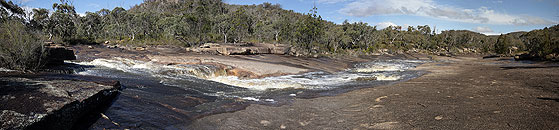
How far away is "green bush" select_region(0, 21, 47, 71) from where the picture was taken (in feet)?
34.1

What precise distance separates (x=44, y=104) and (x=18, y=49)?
356 inches

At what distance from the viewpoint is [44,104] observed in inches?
184

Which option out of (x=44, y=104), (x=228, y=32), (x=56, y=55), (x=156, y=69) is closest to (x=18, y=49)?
(x=56, y=55)

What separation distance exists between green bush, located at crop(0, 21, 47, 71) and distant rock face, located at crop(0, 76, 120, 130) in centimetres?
671

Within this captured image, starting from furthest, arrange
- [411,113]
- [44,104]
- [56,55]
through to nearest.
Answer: [56,55], [411,113], [44,104]

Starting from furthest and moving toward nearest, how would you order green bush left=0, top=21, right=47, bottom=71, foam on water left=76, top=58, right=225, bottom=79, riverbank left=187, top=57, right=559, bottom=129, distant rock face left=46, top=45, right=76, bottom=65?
foam on water left=76, top=58, right=225, bottom=79
distant rock face left=46, top=45, right=76, bottom=65
green bush left=0, top=21, right=47, bottom=71
riverbank left=187, top=57, right=559, bottom=129

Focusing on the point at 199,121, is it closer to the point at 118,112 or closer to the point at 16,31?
the point at 118,112

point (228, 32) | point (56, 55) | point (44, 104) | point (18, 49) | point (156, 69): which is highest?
point (228, 32)

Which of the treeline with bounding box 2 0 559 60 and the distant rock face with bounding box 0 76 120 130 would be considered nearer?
the distant rock face with bounding box 0 76 120 130

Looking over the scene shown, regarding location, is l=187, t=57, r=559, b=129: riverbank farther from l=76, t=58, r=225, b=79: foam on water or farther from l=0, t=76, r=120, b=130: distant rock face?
l=76, t=58, r=225, b=79: foam on water

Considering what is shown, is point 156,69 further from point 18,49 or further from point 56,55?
point 18,49

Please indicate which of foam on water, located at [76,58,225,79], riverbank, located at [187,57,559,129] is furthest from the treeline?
riverbank, located at [187,57,559,129]

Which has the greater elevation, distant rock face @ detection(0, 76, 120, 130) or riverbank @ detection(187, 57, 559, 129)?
distant rock face @ detection(0, 76, 120, 130)

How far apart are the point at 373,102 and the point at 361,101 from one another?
485mm
